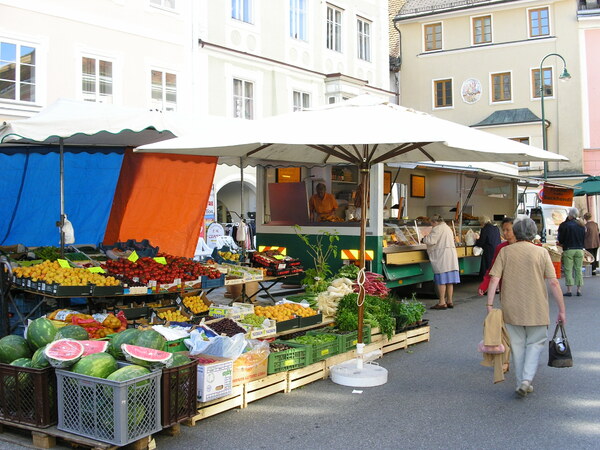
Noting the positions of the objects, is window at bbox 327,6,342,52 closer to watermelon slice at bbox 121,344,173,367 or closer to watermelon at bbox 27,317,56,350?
watermelon at bbox 27,317,56,350

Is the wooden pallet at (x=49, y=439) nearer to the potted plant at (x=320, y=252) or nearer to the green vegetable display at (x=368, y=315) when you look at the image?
the green vegetable display at (x=368, y=315)

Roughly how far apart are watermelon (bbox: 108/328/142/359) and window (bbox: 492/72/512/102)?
34.5 m

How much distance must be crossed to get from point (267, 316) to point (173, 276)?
1.47 meters

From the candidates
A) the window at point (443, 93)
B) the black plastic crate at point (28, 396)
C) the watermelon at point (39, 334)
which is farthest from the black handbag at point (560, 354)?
the window at point (443, 93)

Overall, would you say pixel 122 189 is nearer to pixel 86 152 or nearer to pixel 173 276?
pixel 86 152

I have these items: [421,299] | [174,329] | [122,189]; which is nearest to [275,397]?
[174,329]

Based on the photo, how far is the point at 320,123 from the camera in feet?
21.0

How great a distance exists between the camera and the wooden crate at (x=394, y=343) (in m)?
8.26

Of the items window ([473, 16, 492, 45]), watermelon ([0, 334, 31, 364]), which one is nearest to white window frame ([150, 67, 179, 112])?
watermelon ([0, 334, 31, 364])

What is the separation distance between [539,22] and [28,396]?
120 ft

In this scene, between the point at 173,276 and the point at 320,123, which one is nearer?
Result: the point at 320,123

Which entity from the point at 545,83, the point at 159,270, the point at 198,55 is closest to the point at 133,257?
the point at 159,270

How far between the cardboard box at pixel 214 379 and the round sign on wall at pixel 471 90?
3438 centimetres

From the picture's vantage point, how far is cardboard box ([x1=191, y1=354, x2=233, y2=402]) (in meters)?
5.46
